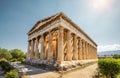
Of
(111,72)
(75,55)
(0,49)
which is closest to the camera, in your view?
(111,72)

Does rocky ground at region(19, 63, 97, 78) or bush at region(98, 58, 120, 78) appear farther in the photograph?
rocky ground at region(19, 63, 97, 78)

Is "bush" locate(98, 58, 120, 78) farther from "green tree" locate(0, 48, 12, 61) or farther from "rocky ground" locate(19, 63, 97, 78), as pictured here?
"green tree" locate(0, 48, 12, 61)

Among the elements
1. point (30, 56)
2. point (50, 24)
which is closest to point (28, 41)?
point (30, 56)

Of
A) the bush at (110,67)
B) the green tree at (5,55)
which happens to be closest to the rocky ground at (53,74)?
the bush at (110,67)

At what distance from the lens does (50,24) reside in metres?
27.7

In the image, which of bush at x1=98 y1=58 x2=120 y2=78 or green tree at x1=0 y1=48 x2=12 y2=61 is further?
green tree at x1=0 y1=48 x2=12 y2=61

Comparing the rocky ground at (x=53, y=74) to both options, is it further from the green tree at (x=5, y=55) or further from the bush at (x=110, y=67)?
the green tree at (x=5, y=55)

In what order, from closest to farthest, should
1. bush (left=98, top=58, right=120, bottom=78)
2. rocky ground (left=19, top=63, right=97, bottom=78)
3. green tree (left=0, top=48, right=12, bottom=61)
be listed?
bush (left=98, top=58, right=120, bottom=78), rocky ground (left=19, top=63, right=97, bottom=78), green tree (left=0, top=48, right=12, bottom=61)

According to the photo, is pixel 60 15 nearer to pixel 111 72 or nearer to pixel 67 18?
pixel 67 18

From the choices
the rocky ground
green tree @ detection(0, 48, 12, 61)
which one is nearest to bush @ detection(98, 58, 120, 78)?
the rocky ground

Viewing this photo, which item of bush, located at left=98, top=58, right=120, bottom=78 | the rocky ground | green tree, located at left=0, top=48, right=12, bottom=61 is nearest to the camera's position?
bush, located at left=98, top=58, right=120, bottom=78

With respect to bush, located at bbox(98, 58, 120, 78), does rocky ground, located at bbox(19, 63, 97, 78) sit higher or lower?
lower

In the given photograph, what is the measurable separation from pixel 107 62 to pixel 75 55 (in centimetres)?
1580

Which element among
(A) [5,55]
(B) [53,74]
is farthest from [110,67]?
(A) [5,55]
